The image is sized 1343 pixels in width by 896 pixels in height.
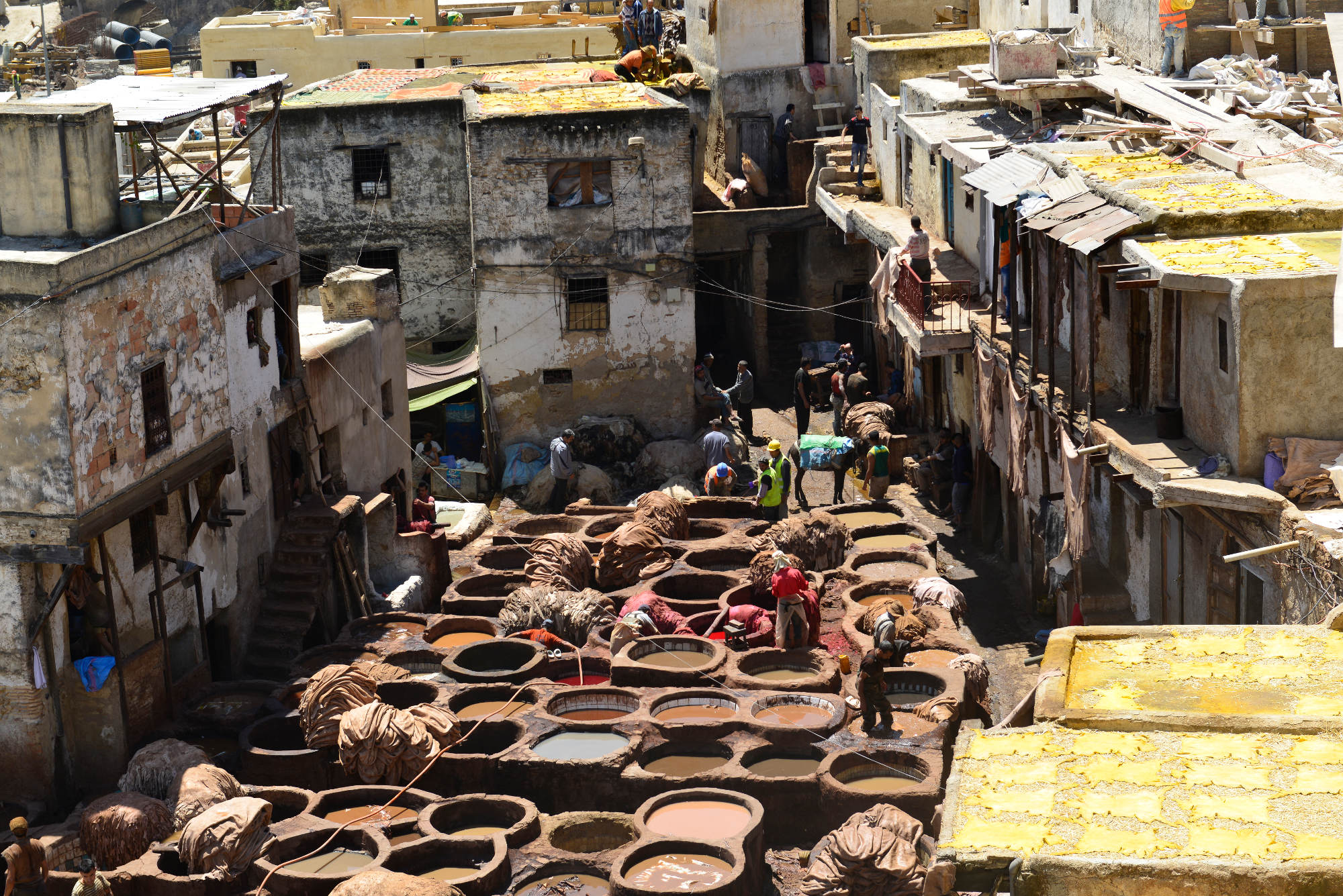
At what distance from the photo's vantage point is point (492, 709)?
62.0 feet

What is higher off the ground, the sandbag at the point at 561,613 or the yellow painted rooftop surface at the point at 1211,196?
the yellow painted rooftop surface at the point at 1211,196

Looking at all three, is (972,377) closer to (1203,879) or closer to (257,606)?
(257,606)

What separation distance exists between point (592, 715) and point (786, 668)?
2.39 metres

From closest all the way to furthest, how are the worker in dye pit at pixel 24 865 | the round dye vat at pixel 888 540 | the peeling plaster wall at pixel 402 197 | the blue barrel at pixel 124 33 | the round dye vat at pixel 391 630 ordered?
the worker in dye pit at pixel 24 865, the round dye vat at pixel 391 630, the round dye vat at pixel 888 540, the peeling plaster wall at pixel 402 197, the blue barrel at pixel 124 33

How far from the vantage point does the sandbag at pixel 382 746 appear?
17.1 metres

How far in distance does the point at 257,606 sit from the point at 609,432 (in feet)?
31.7

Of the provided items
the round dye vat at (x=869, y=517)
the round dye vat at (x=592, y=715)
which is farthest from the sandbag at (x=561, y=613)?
the round dye vat at (x=869, y=517)

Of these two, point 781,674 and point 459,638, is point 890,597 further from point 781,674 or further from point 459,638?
point 459,638

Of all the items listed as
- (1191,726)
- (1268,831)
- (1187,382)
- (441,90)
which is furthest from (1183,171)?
(441,90)

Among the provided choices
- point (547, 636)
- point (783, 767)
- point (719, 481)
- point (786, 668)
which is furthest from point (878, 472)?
point (783, 767)

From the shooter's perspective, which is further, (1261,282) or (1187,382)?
(1187,382)

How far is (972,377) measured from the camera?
1000 inches

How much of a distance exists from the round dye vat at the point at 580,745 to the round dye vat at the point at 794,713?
5.25ft

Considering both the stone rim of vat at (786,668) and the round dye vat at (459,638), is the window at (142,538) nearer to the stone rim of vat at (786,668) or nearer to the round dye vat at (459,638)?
the round dye vat at (459,638)
